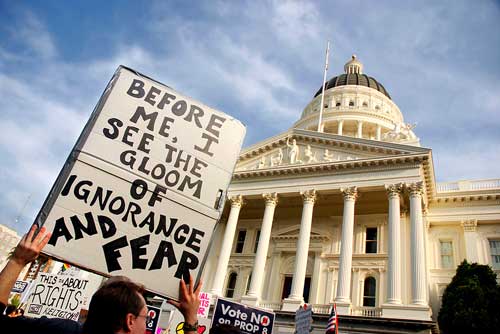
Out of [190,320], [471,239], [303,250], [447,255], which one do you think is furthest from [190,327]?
[447,255]

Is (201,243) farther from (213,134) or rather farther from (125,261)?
(213,134)

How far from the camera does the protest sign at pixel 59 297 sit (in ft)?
41.9

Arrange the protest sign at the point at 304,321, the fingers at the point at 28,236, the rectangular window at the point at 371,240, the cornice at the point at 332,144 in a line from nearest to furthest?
the fingers at the point at 28,236 < the protest sign at the point at 304,321 < the cornice at the point at 332,144 < the rectangular window at the point at 371,240

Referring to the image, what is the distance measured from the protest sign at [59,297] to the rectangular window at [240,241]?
1902cm

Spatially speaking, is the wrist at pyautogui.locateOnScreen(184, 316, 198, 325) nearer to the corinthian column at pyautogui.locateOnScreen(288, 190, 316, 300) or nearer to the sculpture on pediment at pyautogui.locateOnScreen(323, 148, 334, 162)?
the corinthian column at pyautogui.locateOnScreen(288, 190, 316, 300)

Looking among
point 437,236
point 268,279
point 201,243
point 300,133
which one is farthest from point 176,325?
point 437,236

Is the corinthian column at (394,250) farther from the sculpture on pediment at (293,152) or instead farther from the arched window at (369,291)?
the sculpture on pediment at (293,152)

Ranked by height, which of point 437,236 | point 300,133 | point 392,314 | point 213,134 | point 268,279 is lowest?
point 213,134

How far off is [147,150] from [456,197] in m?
28.5

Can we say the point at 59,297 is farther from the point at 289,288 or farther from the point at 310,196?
the point at 289,288

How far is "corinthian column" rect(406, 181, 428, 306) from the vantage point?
68.1ft

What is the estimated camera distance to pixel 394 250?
22.2 m

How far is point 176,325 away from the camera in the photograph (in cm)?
1182

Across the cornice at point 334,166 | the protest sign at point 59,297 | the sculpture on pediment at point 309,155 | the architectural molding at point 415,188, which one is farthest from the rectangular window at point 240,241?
the protest sign at point 59,297
